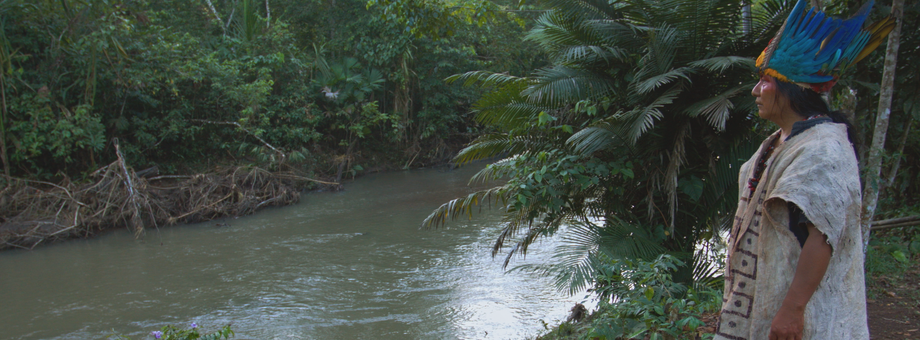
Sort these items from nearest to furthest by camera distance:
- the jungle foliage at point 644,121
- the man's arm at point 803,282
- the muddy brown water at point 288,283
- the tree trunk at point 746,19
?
the man's arm at point 803,282, the jungle foliage at point 644,121, the tree trunk at point 746,19, the muddy brown water at point 288,283

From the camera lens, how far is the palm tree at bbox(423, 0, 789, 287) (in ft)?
15.1

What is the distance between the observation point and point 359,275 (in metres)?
7.72

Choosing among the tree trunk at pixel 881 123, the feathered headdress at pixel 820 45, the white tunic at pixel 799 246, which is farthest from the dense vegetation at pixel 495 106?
the feathered headdress at pixel 820 45

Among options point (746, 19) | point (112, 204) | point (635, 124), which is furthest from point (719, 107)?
point (112, 204)

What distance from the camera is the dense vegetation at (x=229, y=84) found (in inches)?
399

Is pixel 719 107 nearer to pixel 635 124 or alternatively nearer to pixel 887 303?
pixel 635 124

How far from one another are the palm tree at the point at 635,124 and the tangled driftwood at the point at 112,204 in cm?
739

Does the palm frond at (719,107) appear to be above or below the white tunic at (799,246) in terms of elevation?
above

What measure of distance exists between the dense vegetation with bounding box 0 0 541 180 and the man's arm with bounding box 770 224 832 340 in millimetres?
6522

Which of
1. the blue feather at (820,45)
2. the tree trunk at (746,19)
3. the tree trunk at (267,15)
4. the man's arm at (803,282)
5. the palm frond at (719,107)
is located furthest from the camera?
the tree trunk at (267,15)

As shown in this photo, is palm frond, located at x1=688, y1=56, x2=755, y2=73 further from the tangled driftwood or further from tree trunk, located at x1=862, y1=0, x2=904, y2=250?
the tangled driftwood

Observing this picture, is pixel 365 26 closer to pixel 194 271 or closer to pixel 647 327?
pixel 194 271

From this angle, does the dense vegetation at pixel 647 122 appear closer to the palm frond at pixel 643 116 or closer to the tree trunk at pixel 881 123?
the palm frond at pixel 643 116

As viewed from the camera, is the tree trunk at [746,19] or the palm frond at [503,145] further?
the palm frond at [503,145]
